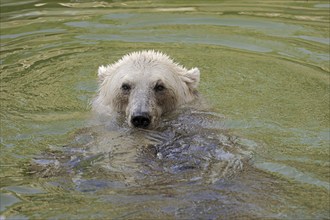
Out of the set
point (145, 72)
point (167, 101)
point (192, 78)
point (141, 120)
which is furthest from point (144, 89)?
point (192, 78)

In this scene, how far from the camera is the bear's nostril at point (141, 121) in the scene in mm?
8148

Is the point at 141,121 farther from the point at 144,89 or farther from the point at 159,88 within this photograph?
the point at 159,88

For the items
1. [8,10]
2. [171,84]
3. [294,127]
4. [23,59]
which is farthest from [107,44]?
[294,127]

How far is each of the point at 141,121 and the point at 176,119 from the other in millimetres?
677

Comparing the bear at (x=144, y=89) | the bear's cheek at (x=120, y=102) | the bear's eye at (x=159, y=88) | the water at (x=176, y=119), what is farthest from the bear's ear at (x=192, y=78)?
the bear's cheek at (x=120, y=102)

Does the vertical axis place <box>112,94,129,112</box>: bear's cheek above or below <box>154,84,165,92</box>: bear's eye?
below

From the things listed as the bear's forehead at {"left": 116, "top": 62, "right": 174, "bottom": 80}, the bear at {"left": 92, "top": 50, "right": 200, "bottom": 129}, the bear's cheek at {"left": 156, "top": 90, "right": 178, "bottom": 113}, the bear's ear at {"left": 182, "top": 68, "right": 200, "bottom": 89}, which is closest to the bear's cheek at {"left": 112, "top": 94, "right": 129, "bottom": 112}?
the bear at {"left": 92, "top": 50, "right": 200, "bottom": 129}

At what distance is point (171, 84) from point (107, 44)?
12.3 feet

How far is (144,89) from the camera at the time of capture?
28.3 feet

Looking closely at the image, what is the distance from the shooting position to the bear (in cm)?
840

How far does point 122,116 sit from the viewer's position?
8.92 meters

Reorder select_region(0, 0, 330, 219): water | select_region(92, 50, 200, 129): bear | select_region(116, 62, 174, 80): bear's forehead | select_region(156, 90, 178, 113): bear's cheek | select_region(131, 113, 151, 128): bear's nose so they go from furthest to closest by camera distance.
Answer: select_region(156, 90, 178, 113): bear's cheek
select_region(116, 62, 174, 80): bear's forehead
select_region(92, 50, 200, 129): bear
select_region(131, 113, 151, 128): bear's nose
select_region(0, 0, 330, 219): water

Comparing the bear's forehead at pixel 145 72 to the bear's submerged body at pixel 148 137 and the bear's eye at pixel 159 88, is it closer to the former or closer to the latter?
the bear's submerged body at pixel 148 137

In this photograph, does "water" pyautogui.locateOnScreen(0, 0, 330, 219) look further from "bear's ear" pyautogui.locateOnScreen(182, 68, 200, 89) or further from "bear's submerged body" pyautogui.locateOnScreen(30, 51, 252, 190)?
"bear's ear" pyautogui.locateOnScreen(182, 68, 200, 89)
